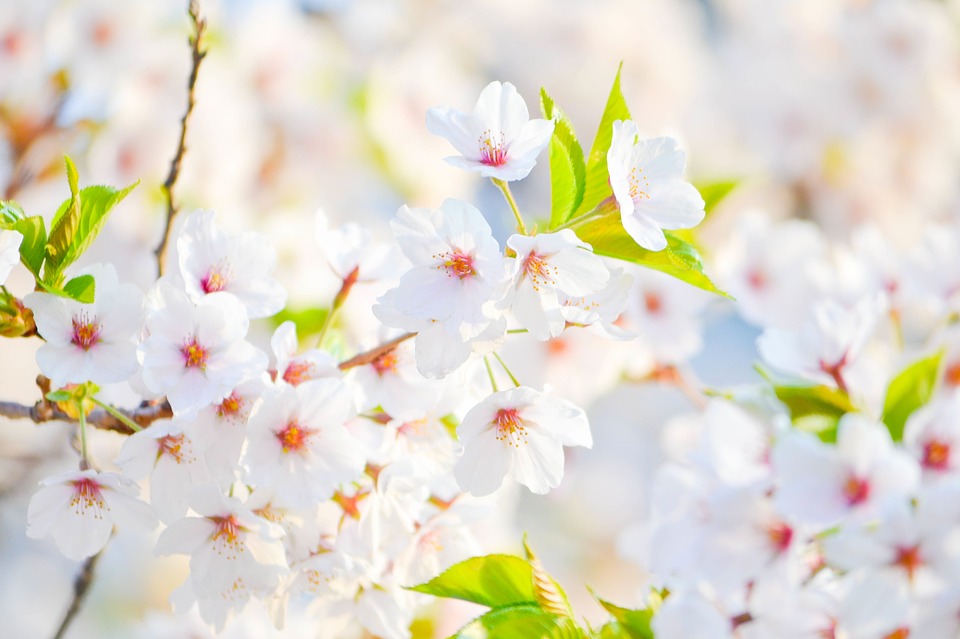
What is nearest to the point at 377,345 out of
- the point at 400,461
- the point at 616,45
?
the point at 400,461

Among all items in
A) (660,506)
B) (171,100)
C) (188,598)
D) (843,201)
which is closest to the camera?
(188,598)

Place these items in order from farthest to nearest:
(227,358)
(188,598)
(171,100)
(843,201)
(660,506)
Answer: (843,201) < (171,100) < (660,506) < (188,598) < (227,358)

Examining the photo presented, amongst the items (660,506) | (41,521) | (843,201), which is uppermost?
(41,521)

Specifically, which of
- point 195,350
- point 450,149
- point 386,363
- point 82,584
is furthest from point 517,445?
point 450,149

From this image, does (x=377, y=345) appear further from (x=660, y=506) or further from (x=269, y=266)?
(x=660, y=506)

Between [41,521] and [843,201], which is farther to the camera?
[843,201]

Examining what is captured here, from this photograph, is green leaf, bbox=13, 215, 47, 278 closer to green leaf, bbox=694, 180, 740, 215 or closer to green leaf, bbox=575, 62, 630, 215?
green leaf, bbox=575, 62, 630, 215

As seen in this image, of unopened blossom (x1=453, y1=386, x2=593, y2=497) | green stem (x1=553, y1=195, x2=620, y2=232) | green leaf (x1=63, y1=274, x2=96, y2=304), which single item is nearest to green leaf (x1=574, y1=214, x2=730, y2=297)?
green stem (x1=553, y1=195, x2=620, y2=232)
